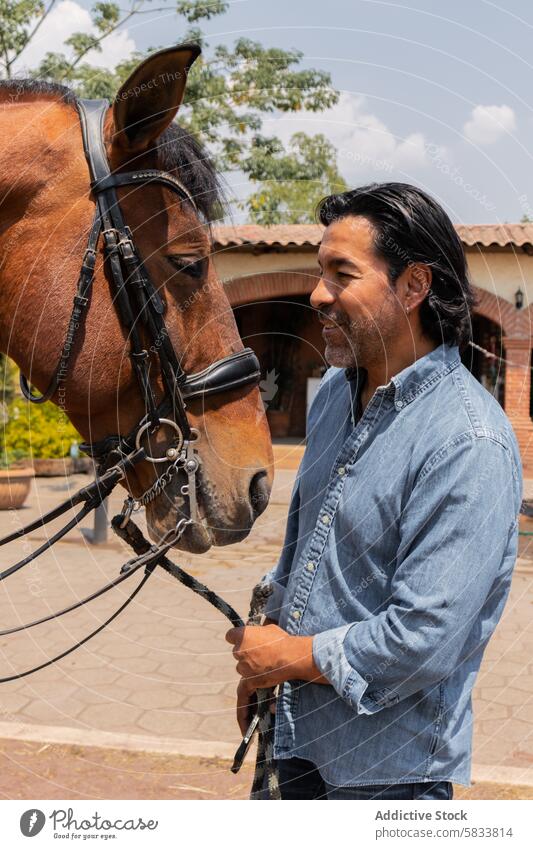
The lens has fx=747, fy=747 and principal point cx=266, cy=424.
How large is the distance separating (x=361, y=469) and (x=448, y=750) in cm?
63

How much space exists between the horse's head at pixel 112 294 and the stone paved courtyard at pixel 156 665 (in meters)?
1.01

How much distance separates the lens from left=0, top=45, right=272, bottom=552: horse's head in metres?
1.88

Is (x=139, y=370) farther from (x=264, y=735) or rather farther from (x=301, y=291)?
(x=301, y=291)

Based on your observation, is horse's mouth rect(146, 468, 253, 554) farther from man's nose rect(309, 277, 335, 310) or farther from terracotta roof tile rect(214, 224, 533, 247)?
terracotta roof tile rect(214, 224, 533, 247)

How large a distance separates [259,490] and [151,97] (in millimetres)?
1014

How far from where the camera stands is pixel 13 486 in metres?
9.49

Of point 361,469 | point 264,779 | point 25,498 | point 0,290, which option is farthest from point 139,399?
point 25,498

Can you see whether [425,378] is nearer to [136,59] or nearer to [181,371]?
[181,371]

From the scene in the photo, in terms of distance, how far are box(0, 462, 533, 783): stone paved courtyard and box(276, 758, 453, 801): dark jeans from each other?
1.12 metres

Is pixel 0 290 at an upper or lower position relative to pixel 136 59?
lower

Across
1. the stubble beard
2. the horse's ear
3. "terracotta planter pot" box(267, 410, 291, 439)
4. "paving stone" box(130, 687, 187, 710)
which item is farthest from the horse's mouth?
"terracotta planter pot" box(267, 410, 291, 439)

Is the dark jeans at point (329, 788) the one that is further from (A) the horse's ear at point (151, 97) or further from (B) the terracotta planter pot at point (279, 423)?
(B) the terracotta planter pot at point (279, 423)

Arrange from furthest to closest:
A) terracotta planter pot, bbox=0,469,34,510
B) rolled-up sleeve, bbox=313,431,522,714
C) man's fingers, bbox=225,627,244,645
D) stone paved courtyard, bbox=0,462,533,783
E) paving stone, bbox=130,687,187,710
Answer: terracotta planter pot, bbox=0,469,34,510 < paving stone, bbox=130,687,187,710 < stone paved courtyard, bbox=0,462,533,783 < man's fingers, bbox=225,627,244,645 < rolled-up sleeve, bbox=313,431,522,714

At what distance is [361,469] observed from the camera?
1676 mm
